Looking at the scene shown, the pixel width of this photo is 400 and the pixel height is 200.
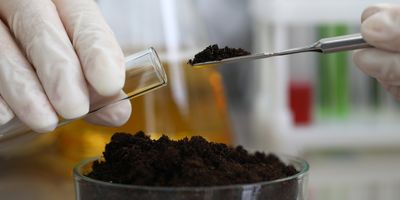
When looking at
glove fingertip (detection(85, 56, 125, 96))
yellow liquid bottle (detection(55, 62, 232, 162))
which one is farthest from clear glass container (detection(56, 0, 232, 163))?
glove fingertip (detection(85, 56, 125, 96))

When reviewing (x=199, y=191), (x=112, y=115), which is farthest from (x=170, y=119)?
(x=199, y=191)

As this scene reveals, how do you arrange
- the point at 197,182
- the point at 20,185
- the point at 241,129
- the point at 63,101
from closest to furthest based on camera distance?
the point at 197,182 → the point at 63,101 → the point at 20,185 → the point at 241,129

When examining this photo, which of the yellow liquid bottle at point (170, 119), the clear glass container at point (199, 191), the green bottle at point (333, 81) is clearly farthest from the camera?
the green bottle at point (333, 81)

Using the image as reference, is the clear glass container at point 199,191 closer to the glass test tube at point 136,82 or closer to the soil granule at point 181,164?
the soil granule at point 181,164

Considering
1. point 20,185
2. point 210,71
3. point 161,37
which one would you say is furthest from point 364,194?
point 20,185

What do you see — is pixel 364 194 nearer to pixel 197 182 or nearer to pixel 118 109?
pixel 118 109

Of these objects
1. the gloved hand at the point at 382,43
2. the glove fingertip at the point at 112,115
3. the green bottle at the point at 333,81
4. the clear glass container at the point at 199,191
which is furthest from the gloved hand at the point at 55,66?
the green bottle at the point at 333,81

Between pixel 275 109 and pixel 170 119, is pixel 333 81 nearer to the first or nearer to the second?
pixel 275 109
